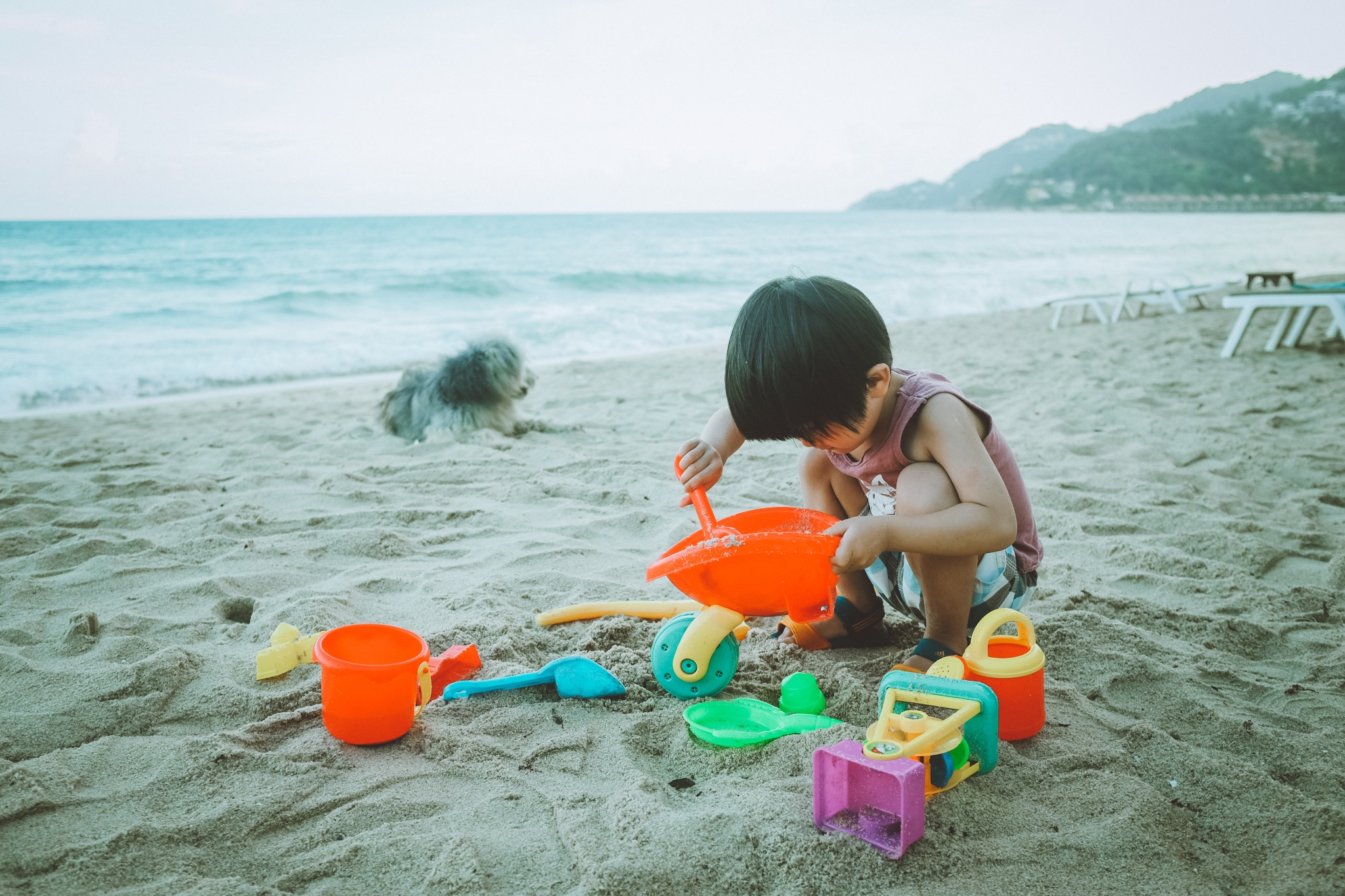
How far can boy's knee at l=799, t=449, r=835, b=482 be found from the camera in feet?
6.72

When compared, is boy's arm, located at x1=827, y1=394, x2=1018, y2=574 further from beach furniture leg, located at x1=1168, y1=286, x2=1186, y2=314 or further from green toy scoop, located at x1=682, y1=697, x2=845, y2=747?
beach furniture leg, located at x1=1168, y1=286, x2=1186, y2=314

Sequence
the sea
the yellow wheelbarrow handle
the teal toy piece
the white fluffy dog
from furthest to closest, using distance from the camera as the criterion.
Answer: the sea → the white fluffy dog → the yellow wheelbarrow handle → the teal toy piece

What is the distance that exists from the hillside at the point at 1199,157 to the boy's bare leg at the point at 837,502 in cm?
6473

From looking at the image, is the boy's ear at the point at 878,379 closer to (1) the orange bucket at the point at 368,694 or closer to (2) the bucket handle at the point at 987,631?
(2) the bucket handle at the point at 987,631

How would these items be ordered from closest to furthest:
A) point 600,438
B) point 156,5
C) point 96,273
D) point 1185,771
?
point 1185,771
point 600,438
point 156,5
point 96,273

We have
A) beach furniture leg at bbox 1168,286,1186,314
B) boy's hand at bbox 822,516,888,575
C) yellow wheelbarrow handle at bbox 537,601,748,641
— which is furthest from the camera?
beach furniture leg at bbox 1168,286,1186,314

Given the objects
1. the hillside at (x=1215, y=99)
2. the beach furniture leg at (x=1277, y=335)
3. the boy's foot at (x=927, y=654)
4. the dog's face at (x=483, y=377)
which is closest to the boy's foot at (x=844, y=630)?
the boy's foot at (x=927, y=654)

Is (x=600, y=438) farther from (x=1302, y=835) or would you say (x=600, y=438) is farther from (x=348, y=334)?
(x=348, y=334)

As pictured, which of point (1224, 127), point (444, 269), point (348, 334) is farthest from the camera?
point (1224, 127)

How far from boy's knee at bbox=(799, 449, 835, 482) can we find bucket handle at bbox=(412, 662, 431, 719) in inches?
40.0

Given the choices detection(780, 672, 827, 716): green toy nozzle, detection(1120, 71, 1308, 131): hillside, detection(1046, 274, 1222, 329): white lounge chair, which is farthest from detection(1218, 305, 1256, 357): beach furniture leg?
detection(1120, 71, 1308, 131): hillside

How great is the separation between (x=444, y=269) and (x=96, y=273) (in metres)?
6.65

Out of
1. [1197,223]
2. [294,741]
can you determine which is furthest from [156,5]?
[1197,223]

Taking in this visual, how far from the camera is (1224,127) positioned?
60.3 m
